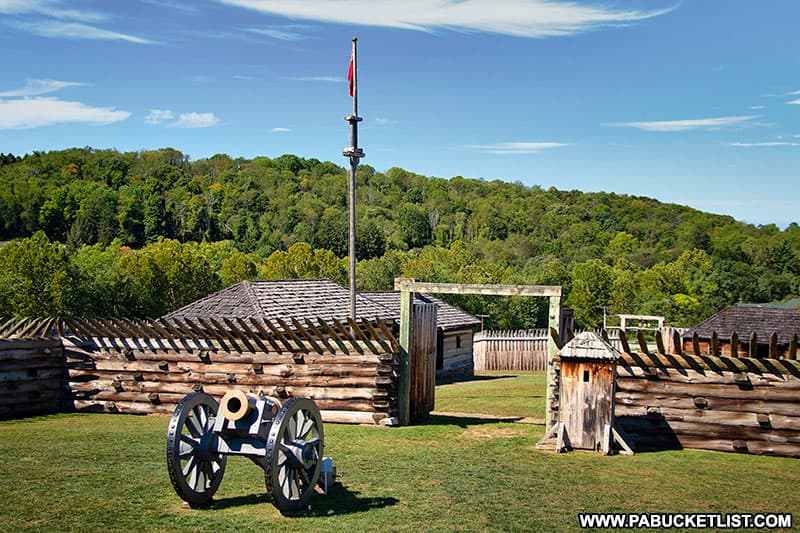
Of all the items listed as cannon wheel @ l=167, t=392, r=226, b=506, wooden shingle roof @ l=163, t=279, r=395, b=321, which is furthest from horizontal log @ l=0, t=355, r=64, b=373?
cannon wheel @ l=167, t=392, r=226, b=506

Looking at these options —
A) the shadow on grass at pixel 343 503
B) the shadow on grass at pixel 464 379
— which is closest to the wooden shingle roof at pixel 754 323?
the shadow on grass at pixel 464 379

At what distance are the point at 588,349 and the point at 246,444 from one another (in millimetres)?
6145

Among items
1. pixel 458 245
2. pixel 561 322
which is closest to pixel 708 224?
pixel 458 245

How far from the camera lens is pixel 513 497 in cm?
939

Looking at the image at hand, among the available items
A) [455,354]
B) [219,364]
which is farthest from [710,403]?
[455,354]

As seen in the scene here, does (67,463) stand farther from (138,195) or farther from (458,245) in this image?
(138,195)

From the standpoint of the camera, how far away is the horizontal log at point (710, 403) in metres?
12.4

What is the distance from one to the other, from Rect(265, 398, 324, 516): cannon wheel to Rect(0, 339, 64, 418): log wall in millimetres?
8817

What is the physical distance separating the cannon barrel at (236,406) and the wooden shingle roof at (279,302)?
37.2 feet

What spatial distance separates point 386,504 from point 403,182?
517 ft

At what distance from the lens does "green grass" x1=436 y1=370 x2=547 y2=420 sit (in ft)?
57.5

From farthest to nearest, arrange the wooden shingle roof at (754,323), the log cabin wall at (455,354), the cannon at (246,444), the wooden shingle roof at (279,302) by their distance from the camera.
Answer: the log cabin wall at (455,354) → the wooden shingle roof at (754,323) → the wooden shingle roof at (279,302) → the cannon at (246,444)

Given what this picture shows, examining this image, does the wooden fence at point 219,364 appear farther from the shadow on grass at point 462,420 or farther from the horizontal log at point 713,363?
the horizontal log at point 713,363

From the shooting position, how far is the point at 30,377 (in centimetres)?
1531
